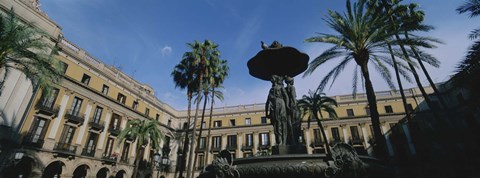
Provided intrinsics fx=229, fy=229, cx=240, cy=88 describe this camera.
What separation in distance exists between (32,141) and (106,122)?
7.77 m

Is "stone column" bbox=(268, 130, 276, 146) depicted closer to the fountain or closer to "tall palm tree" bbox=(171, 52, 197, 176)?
"tall palm tree" bbox=(171, 52, 197, 176)

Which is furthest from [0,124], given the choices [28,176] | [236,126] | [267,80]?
[236,126]

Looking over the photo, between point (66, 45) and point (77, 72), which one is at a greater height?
point (66, 45)

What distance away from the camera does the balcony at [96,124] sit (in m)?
25.7

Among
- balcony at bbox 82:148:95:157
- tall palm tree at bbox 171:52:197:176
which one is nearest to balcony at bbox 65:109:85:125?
balcony at bbox 82:148:95:157

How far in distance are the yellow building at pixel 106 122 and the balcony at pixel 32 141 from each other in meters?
0.07

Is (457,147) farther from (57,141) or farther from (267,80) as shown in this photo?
(57,141)

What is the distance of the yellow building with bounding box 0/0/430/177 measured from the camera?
21000mm

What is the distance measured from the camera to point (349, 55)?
1305 centimetres

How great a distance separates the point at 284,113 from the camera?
543cm

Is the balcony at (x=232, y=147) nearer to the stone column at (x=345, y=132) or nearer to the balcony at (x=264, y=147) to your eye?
the balcony at (x=264, y=147)

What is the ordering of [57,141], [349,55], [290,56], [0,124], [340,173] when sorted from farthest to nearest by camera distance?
[57,141] → [0,124] → [349,55] → [290,56] → [340,173]

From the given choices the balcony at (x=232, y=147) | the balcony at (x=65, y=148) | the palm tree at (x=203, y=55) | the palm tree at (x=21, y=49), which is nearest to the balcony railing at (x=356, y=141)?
the balcony at (x=232, y=147)

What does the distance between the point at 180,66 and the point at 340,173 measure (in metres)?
24.7
